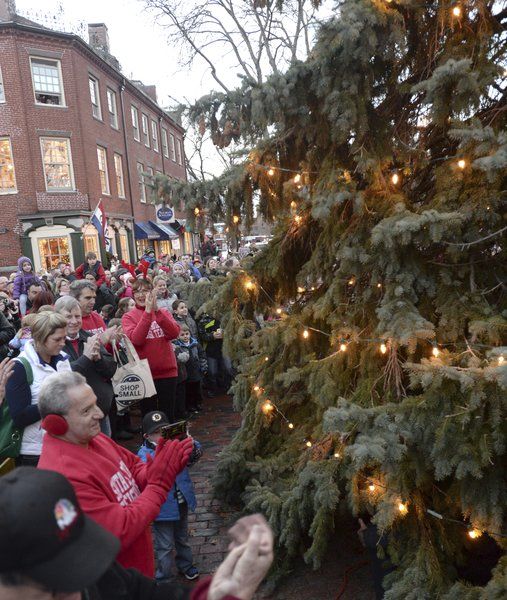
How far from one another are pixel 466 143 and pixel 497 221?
0.67 m

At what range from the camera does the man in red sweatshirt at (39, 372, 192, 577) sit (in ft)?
7.23

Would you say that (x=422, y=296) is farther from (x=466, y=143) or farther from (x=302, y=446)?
(x=302, y=446)

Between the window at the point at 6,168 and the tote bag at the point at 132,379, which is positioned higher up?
the window at the point at 6,168

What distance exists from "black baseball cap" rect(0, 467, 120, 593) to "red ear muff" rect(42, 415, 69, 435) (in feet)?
3.17

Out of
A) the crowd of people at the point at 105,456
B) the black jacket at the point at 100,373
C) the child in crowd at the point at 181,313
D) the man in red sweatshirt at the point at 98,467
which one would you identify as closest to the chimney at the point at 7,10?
the crowd of people at the point at 105,456

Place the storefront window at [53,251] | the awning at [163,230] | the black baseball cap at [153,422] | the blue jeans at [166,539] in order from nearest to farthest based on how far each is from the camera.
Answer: the black baseball cap at [153,422], the blue jeans at [166,539], the storefront window at [53,251], the awning at [163,230]

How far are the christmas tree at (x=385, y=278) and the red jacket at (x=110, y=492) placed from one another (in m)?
1.12

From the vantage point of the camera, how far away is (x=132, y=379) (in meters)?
4.81

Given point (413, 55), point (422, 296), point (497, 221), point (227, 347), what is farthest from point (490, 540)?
point (413, 55)

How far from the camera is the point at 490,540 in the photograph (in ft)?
11.0

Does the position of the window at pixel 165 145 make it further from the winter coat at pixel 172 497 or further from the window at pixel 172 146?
the winter coat at pixel 172 497

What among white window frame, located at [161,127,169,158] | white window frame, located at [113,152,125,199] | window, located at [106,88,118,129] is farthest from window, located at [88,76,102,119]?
white window frame, located at [161,127,169,158]

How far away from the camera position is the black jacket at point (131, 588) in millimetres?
1690

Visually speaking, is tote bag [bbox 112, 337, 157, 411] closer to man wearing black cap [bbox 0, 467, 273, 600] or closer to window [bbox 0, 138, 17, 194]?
man wearing black cap [bbox 0, 467, 273, 600]
